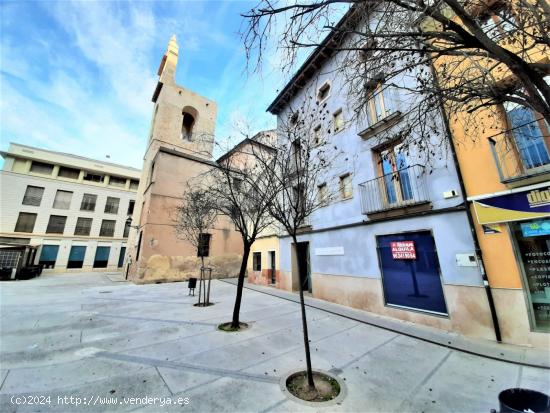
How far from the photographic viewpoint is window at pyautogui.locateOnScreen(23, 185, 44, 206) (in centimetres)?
2533

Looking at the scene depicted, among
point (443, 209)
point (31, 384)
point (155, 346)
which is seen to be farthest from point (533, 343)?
point (31, 384)

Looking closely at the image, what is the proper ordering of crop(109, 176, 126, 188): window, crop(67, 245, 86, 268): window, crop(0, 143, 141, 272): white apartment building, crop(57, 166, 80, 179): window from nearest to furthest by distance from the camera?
crop(0, 143, 141, 272): white apartment building → crop(67, 245, 86, 268): window → crop(57, 166, 80, 179): window → crop(109, 176, 126, 188): window

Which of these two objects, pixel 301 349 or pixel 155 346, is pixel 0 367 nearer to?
pixel 155 346

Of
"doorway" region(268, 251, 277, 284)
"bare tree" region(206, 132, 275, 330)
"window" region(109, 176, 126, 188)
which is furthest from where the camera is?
"window" region(109, 176, 126, 188)

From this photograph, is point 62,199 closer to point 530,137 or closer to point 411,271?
point 411,271

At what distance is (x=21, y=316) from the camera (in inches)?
267

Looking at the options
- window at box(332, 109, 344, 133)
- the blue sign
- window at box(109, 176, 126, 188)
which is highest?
window at box(109, 176, 126, 188)

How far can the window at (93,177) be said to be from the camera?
2941 centimetres

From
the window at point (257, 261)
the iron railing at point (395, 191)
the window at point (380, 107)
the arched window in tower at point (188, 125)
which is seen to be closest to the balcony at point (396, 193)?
the iron railing at point (395, 191)

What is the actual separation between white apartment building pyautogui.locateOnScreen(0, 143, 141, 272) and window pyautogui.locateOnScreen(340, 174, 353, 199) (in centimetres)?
3132

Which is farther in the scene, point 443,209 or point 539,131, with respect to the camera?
point 443,209

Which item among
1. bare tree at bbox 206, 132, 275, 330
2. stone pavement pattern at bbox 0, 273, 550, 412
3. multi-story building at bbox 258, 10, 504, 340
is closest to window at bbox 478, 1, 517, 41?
multi-story building at bbox 258, 10, 504, 340

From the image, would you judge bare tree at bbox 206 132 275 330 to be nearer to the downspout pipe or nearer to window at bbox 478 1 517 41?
window at bbox 478 1 517 41

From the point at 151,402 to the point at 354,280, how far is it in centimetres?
700
